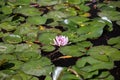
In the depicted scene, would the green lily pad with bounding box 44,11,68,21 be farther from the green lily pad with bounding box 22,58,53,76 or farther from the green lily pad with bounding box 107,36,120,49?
the green lily pad with bounding box 22,58,53,76

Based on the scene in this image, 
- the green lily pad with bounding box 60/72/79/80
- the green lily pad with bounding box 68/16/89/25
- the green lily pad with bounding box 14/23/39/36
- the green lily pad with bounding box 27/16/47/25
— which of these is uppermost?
the green lily pad with bounding box 27/16/47/25

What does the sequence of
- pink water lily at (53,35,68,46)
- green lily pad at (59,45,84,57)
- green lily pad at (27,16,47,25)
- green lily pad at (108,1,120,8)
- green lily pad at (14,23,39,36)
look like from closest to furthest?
1. green lily pad at (59,45,84,57)
2. pink water lily at (53,35,68,46)
3. green lily pad at (14,23,39,36)
4. green lily pad at (27,16,47,25)
5. green lily pad at (108,1,120,8)

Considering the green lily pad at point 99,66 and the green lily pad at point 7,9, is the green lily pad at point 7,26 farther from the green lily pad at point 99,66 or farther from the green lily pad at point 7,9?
the green lily pad at point 99,66

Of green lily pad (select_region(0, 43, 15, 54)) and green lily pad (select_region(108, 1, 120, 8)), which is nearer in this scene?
green lily pad (select_region(0, 43, 15, 54))

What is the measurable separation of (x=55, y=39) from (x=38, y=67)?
36 cm

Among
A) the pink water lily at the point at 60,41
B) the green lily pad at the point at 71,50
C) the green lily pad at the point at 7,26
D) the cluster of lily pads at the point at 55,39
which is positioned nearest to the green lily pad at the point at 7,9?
the cluster of lily pads at the point at 55,39

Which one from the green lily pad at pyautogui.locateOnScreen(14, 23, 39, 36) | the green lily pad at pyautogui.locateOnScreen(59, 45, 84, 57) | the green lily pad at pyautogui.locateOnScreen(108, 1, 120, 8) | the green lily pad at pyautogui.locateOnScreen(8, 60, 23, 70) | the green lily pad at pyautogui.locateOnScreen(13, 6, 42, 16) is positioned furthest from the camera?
the green lily pad at pyautogui.locateOnScreen(108, 1, 120, 8)

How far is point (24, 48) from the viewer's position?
5.98ft

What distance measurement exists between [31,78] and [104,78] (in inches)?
16.7

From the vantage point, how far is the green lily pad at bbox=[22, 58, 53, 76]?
1.58m

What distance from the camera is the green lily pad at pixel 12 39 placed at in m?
1.89

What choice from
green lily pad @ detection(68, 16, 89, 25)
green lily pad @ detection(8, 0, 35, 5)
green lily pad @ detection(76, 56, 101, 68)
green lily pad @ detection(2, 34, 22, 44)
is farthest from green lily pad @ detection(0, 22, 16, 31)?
green lily pad @ detection(76, 56, 101, 68)

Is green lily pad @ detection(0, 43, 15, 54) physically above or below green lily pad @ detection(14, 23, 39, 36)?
below

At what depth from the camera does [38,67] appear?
161cm
